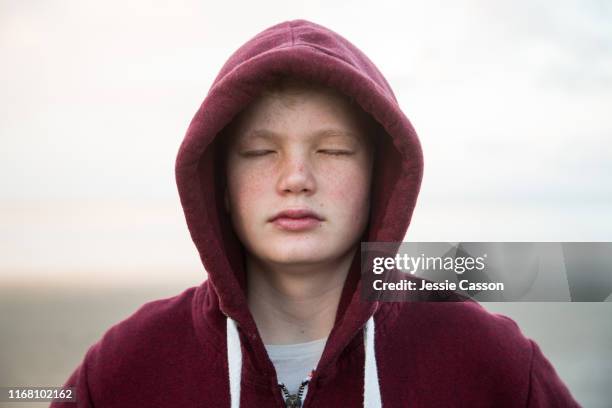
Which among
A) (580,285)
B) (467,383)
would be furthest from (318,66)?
(580,285)

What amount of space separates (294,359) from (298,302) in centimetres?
17

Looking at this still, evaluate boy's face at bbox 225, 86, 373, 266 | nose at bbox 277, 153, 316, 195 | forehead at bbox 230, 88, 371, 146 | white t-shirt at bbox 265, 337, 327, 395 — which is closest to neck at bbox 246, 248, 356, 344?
white t-shirt at bbox 265, 337, 327, 395

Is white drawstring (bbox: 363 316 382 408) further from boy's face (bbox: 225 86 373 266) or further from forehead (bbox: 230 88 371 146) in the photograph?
forehead (bbox: 230 88 371 146)

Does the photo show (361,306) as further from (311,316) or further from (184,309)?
(184,309)

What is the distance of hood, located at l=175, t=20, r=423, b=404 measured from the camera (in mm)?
1493

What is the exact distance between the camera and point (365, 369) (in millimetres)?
1616

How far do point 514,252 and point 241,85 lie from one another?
3.63ft

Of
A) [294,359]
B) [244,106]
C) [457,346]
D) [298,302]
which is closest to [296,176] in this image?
[244,106]

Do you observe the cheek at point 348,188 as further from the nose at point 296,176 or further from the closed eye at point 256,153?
the closed eye at point 256,153

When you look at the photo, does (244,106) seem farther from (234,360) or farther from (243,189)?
(234,360)

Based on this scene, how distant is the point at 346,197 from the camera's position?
62.3 inches

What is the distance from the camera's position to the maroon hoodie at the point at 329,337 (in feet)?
5.01

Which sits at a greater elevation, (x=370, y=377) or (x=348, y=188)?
(x=348, y=188)

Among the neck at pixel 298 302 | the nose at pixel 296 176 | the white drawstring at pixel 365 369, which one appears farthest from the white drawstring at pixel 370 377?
the nose at pixel 296 176
